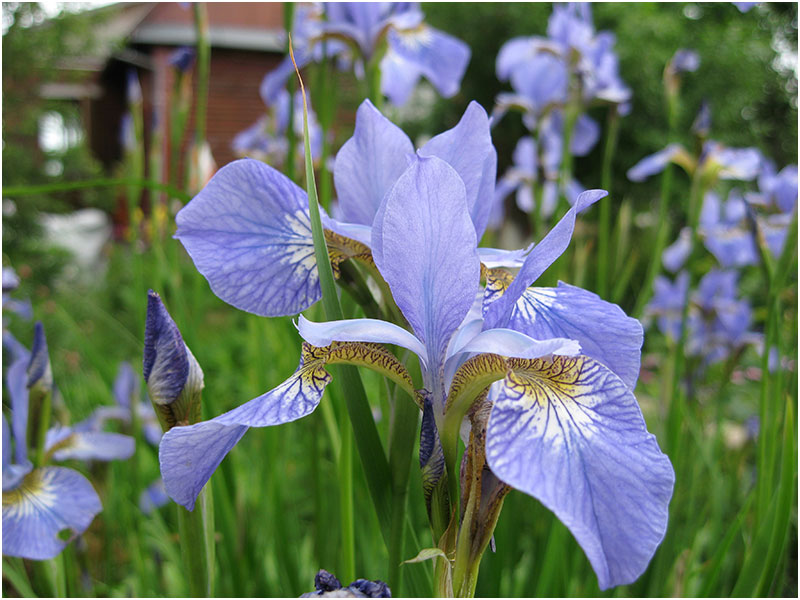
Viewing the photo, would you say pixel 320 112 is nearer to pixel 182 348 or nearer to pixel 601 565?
pixel 182 348

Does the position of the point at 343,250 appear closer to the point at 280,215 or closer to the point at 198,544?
the point at 280,215

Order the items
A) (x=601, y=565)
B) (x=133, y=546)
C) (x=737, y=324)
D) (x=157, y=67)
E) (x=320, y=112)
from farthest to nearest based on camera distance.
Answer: (x=157, y=67)
(x=737, y=324)
(x=133, y=546)
(x=320, y=112)
(x=601, y=565)

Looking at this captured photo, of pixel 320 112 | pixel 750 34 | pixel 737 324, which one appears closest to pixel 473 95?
pixel 750 34

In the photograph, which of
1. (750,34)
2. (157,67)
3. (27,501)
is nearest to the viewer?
(27,501)

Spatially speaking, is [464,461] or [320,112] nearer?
[464,461]

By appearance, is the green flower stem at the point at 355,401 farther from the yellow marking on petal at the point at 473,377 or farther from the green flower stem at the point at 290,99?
the green flower stem at the point at 290,99

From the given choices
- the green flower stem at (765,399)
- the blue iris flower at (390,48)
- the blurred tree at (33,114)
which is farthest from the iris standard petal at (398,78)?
the blurred tree at (33,114)

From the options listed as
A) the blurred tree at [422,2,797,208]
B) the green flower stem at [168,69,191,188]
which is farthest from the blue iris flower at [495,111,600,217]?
the blurred tree at [422,2,797,208]
